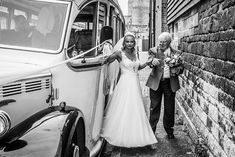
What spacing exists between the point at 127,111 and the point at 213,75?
1.45 m

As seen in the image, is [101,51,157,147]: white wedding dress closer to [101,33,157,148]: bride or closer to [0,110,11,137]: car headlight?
[101,33,157,148]: bride

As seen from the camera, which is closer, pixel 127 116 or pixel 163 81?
pixel 127 116

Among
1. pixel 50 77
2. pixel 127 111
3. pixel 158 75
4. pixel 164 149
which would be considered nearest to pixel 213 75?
pixel 158 75

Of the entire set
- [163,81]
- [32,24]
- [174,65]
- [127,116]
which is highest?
[32,24]

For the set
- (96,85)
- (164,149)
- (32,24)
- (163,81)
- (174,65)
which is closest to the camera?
(32,24)

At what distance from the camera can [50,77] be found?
3576 millimetres

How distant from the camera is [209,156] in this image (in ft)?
15.4

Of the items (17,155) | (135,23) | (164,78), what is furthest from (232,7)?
(135,23)

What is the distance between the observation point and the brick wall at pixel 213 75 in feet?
12.4

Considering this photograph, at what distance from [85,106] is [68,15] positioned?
3.87 feet

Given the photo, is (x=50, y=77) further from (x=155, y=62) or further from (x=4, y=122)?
(x=155, y=62)

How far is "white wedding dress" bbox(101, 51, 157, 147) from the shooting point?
205 inches

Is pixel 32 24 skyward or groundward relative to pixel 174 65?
skyward

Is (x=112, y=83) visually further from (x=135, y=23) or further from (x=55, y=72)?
(x=135, y=23)
